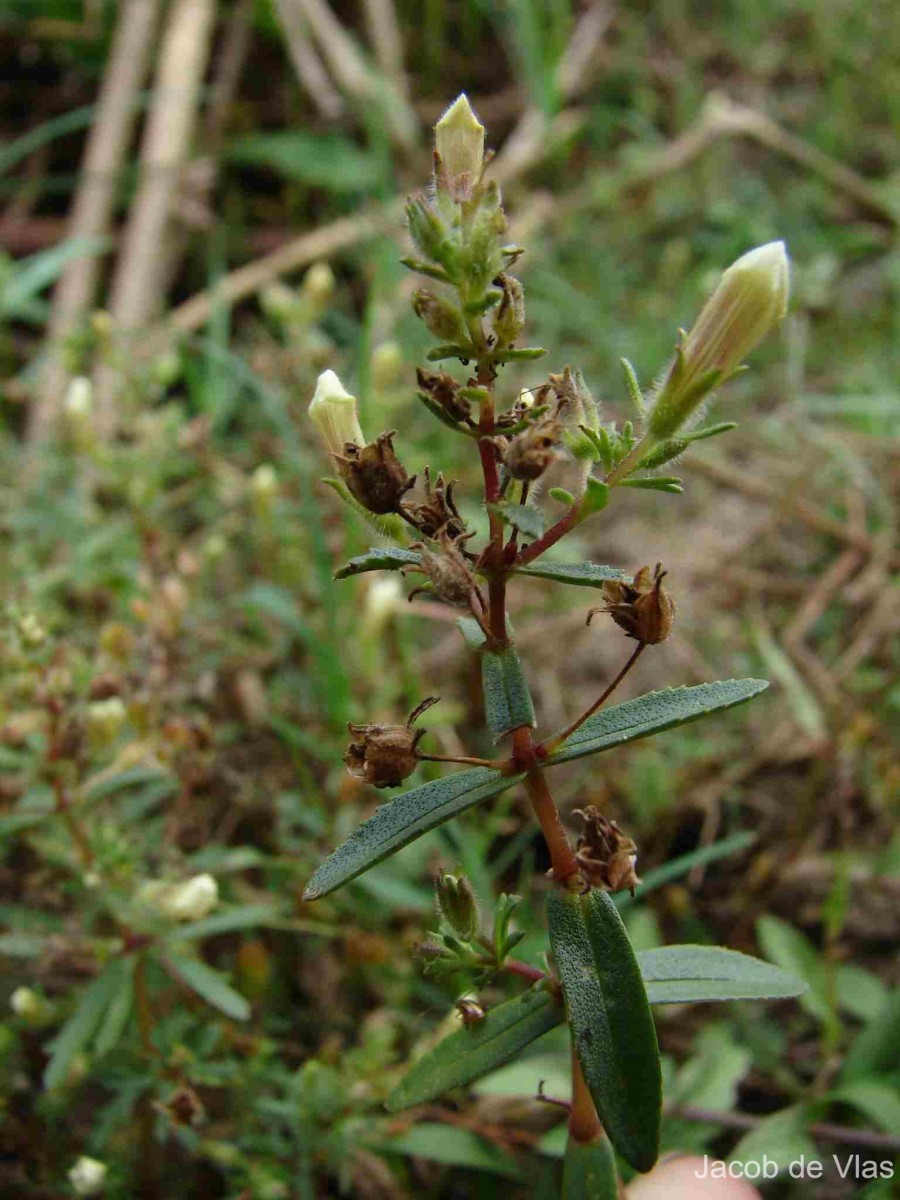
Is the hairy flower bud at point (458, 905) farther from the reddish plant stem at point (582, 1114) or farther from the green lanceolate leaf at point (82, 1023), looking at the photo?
the green lanceolate leaf at point (82, 1023)

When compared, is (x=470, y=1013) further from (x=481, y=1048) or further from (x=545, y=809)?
(x=545, y=809)

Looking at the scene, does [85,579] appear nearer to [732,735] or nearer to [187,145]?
[732,735]

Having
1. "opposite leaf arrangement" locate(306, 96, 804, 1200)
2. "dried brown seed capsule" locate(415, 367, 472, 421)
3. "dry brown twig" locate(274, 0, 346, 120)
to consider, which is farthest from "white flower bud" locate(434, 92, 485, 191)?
"dry brown twig" locate(274, 0, 346, 120)

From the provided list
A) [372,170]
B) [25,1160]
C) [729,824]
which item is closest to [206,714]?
[25,1160]

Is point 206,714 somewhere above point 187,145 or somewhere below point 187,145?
below

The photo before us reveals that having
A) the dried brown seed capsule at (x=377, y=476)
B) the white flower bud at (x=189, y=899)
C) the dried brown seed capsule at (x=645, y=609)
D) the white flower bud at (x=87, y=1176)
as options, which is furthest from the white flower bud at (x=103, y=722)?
the dried brown seed capsule at (x=645, y=609)
